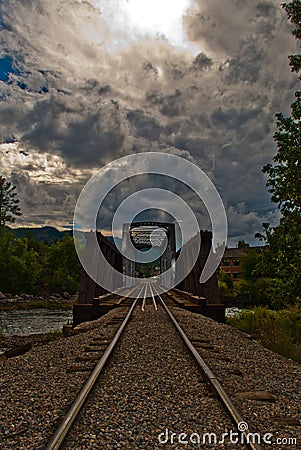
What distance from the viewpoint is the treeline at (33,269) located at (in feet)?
150

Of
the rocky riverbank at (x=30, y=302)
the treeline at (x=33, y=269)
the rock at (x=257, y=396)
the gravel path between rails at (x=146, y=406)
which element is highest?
the treeline at (x=33, y=269)

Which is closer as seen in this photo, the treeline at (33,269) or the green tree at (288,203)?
the green tree at (288,203)

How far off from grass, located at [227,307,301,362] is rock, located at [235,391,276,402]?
3110 millimetres

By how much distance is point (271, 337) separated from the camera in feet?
28.1

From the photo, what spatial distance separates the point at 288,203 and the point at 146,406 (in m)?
6.52

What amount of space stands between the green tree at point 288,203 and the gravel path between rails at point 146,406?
12.2 feet

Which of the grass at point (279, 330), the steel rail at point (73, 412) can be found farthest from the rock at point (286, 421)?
the grass at point (279, 330)

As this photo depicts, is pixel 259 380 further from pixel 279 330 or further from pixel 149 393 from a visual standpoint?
pixel 279 330

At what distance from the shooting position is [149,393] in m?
4.11

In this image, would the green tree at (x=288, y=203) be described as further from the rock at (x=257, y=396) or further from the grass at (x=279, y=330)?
the rock at (x=257, y=396)

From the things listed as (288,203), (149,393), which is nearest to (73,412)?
(149,393)

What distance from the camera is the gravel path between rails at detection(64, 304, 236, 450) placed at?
9.96 ft

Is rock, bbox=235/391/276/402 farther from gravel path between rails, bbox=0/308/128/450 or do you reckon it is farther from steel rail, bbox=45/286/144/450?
gravel path between rails, bbox=0/308/128/450

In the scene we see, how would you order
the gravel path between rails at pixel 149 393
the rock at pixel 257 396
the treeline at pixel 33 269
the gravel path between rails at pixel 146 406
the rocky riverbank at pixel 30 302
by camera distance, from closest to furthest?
the gravel path between rails at pixel 146 406 → the gravel path between rails at pixel 149 393 → the rock at pixel 257 396 → the rocky riverbank at pixel 30 302 → the treeline at pixel 33 269
